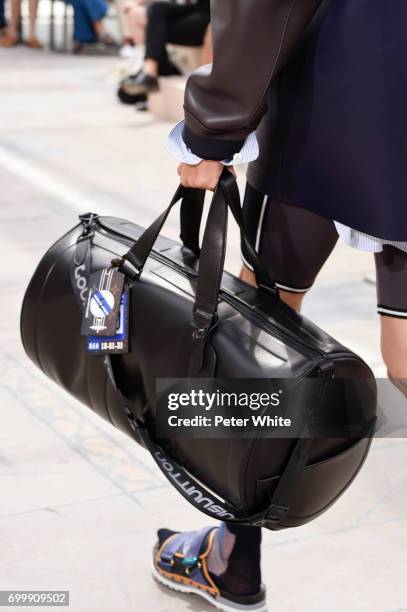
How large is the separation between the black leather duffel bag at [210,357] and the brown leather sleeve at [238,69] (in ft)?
0.34

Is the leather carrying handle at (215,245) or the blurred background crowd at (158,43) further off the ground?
the leather carrying handle at (215,245)

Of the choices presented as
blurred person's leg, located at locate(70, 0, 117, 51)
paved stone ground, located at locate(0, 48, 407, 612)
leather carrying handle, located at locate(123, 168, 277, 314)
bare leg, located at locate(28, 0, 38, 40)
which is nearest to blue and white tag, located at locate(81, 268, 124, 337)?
leather carrying handle, located at locate(123, 168, 277, 314)

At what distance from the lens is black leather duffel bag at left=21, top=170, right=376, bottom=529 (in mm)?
1870

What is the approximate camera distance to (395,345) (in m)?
2.05

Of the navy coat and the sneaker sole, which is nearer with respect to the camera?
the navy coat

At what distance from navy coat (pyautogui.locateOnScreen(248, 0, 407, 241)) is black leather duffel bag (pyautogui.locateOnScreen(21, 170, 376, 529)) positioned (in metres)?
0.13

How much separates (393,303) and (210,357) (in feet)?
1.18

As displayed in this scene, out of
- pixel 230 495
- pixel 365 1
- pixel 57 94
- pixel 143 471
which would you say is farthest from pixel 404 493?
pixel 57 94

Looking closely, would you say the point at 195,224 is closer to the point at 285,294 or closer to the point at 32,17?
the point at 285,294

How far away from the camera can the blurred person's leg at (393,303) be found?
199 centimetres

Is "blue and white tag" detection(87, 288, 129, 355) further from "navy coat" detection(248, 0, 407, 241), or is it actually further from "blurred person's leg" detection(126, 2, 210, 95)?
"blurred person's leg" detection(126, 2, 210, 95)

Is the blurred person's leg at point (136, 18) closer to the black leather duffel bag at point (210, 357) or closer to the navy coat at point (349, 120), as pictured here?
the black leather duffel bag at point (210, 357)

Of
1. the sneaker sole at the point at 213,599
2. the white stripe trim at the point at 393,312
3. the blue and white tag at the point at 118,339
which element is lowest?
the sneaker sole at the point at 213,599

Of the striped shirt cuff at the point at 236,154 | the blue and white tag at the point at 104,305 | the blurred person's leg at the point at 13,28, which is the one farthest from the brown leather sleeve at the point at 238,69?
the blurred person's leg at the point at 13,28
